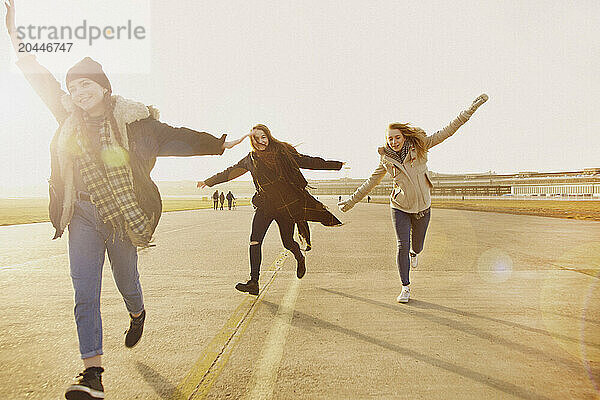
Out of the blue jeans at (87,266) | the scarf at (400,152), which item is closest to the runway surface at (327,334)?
the blue jeans at (87,266)

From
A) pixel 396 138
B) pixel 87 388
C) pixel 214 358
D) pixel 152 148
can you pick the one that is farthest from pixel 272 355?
pixel 396 138

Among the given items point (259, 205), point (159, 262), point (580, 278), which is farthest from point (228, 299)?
point (580, 278)

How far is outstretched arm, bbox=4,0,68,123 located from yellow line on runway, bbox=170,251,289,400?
2080 mm

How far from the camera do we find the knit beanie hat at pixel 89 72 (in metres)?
3.30

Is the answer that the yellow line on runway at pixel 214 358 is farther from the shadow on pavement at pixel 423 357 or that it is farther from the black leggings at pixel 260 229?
the black leggings at pixel 260 229

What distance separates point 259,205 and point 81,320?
2909 mm

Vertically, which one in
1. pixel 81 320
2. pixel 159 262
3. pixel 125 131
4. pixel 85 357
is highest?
pixel 125 131

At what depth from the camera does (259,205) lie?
5832 millimetres

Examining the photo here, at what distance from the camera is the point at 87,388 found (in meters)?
2.93

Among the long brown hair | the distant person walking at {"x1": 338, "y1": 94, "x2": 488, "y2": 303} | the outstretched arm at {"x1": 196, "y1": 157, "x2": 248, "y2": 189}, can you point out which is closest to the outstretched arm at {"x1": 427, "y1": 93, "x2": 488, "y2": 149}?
the distant person walking at {"x1": 338, "y1": 94, "x2": 488, "y2": 303}

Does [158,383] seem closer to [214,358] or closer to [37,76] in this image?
[214,358]

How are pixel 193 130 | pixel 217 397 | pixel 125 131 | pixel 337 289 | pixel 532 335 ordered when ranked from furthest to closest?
pixel 337 289
pixel 532 335
pixel 193 130
pixel 125 131
pixel 217 397

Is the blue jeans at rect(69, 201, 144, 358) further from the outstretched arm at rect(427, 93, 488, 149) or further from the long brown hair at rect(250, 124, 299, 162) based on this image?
the outstretched arm at rect(427, 93, 488, 149)

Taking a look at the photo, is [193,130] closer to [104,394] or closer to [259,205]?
[104,394]
